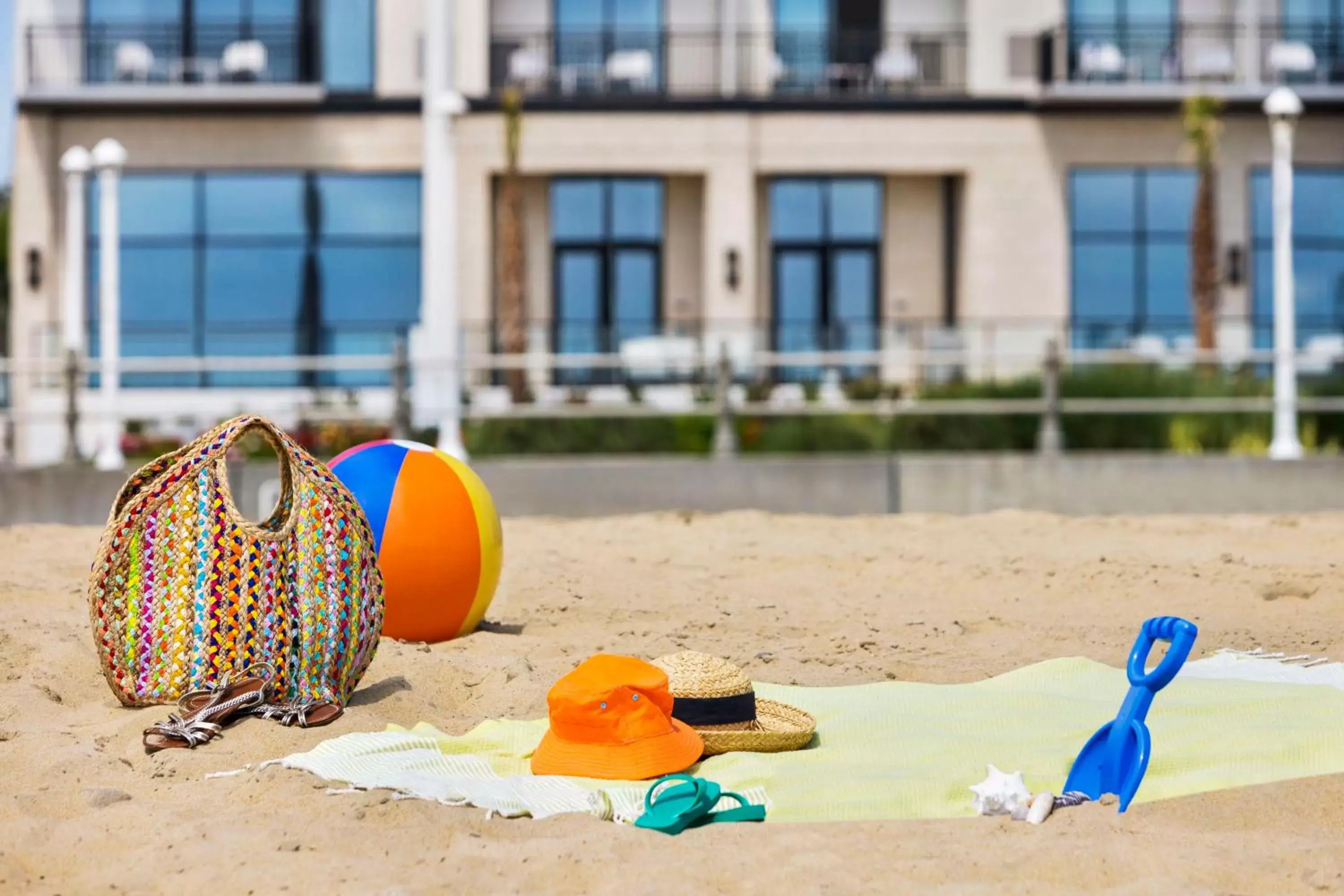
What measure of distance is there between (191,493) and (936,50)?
25467 mm

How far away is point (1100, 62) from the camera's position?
92.2 feet

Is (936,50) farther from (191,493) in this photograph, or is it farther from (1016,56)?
(191,493)

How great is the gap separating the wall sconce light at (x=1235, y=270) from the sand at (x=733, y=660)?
1860 centimetres

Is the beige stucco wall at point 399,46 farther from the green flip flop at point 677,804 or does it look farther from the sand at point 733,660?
the green flip flop at point 677,804

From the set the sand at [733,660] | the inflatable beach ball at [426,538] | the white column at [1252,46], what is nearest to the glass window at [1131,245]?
the white column at [1252,46]

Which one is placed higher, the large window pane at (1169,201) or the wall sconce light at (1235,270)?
the large window pane at (1169,201)

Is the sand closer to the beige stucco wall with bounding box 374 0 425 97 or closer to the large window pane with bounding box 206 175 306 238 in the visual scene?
the large window pane with bounding box 206 175 306 238

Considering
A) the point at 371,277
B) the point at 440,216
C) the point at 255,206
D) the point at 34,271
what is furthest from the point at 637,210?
the point at 440,216

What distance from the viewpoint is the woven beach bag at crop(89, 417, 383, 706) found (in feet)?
17.3

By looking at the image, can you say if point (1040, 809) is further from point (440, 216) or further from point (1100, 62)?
point (1100, 62)

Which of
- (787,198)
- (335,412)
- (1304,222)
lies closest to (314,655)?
(335,412)

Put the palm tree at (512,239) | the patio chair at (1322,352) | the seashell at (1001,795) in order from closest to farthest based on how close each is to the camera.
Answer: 1. the seashell at (1001,795)
2. the patio chair at (1322,352)
3. the palm tree at (512,239)

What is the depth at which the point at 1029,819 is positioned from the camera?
4.14m

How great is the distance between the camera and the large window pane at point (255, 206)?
28.3m
